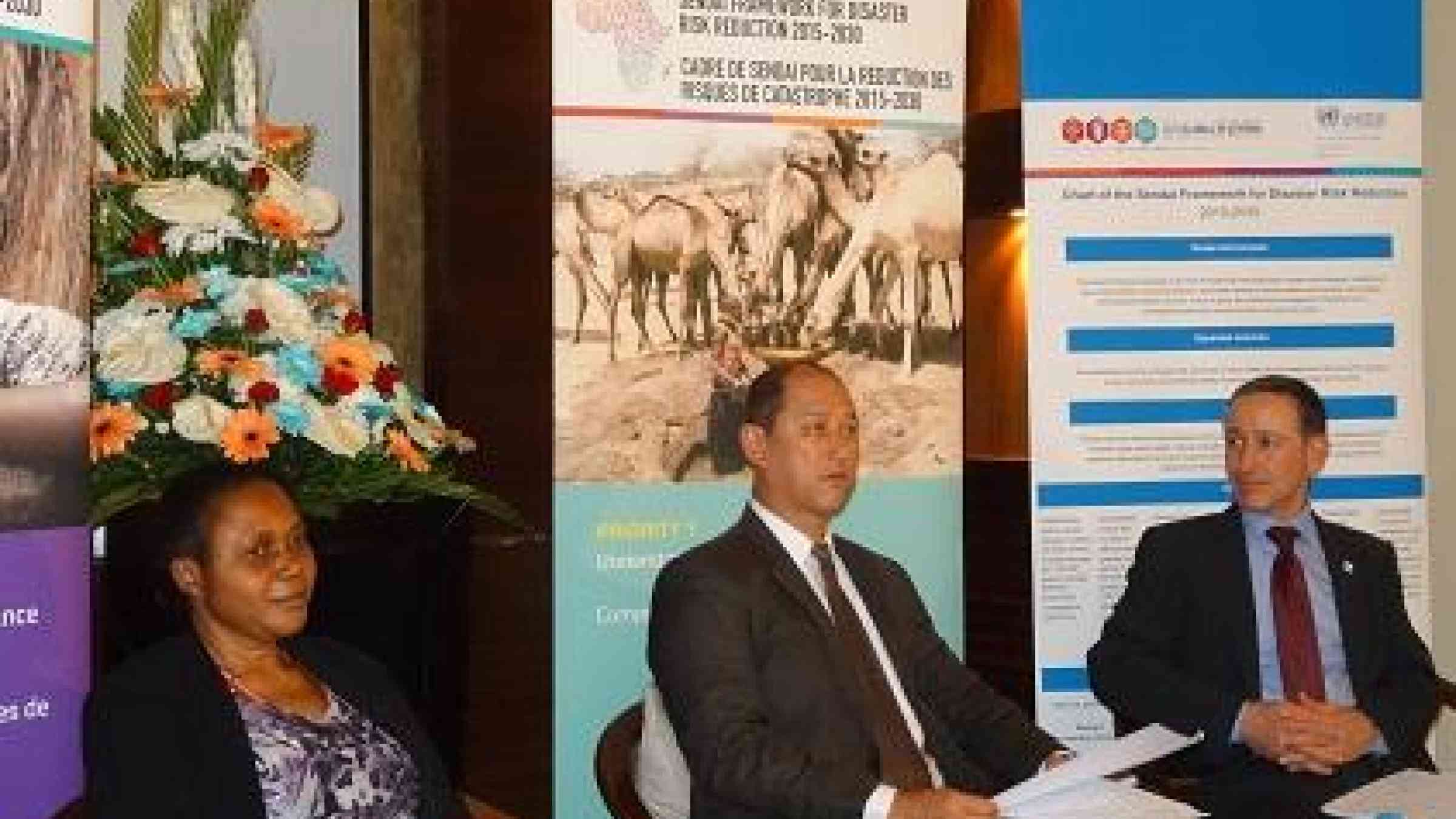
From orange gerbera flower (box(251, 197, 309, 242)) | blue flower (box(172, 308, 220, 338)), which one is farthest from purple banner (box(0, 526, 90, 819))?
orange gerbera flower (box(251, 197, 309, 242))

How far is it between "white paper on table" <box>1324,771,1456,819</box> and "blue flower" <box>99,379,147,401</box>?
232 cm

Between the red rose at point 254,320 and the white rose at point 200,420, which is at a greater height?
the red rose at point 254,320

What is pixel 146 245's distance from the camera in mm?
3404

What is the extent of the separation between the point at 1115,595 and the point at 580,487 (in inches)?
56.3

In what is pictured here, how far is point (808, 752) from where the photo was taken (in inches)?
128

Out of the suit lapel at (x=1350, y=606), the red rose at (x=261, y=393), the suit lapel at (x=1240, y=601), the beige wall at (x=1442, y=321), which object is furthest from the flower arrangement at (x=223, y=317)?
the beige wall at (x=1442, y=321)

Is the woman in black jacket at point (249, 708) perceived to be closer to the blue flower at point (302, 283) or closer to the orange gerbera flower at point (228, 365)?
the orange gerbera flower at point (228, 365)

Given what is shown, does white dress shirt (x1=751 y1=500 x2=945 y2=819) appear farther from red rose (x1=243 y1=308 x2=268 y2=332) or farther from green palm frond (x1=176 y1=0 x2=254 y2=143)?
green palm frond (x1=176 y1=0 x2=254 y2=143)

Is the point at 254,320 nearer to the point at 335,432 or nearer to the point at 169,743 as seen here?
the point at 335,432

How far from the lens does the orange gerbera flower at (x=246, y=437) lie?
316 cm

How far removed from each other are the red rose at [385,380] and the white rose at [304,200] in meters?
0.31

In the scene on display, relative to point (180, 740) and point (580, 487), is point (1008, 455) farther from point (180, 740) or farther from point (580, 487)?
point (180, 740)

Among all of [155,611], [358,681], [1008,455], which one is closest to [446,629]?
[358,681]

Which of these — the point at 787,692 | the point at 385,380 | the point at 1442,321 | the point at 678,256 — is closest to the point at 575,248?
the point at 678,256
